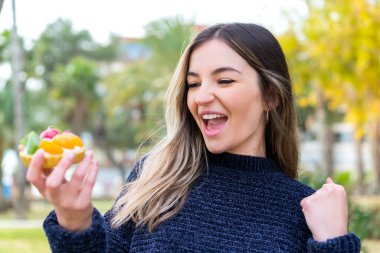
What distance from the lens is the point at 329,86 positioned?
17516mm

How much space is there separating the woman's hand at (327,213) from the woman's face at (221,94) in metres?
0.31

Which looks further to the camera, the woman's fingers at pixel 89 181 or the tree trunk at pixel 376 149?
the tree trunk at pixel 376 149

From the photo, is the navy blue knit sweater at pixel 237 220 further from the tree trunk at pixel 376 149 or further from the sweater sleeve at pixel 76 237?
the tree trunk at pixel 376 149

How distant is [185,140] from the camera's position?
2.60 metres

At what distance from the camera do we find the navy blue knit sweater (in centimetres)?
233

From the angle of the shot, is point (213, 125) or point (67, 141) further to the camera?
point (213, 125)

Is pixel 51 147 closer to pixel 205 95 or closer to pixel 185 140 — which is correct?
pixel 205 95

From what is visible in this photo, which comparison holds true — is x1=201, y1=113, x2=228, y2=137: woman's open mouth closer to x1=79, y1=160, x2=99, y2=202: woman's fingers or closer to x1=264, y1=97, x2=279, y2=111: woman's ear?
x1=264, y1=97, x2=279, y2=111: woman's ear

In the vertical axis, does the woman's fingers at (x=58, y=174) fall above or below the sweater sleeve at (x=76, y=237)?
above

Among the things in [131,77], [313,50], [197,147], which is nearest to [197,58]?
[197,147]

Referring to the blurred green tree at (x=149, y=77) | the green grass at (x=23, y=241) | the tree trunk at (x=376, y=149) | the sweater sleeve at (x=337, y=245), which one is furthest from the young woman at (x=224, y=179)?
the blurred green tree at (x=149, y=77)

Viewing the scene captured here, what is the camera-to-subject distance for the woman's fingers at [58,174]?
172 centimetres

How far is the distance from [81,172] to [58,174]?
6 cm

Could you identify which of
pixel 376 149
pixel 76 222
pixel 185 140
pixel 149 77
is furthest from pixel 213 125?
pixel 149 77
